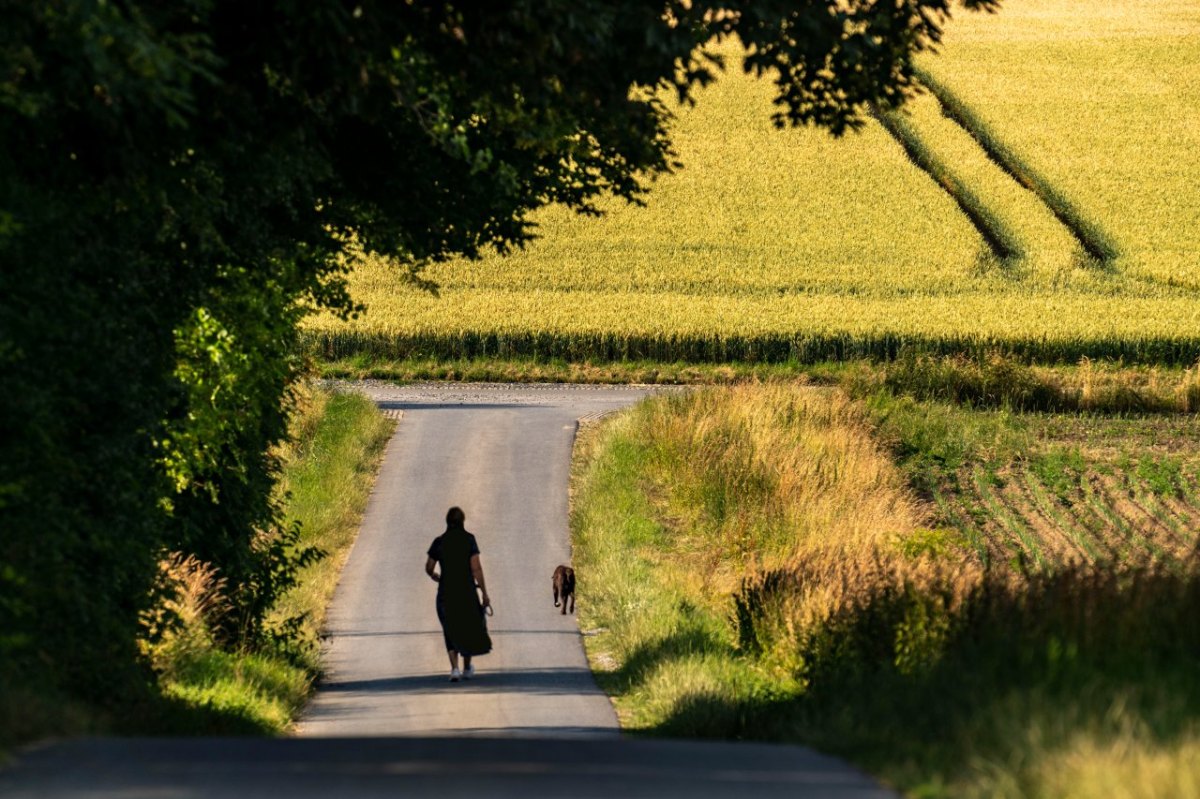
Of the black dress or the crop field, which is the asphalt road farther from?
the crop field

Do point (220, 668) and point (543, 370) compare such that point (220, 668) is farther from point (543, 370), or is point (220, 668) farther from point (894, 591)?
point (543, 370)

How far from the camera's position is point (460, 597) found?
19.1 meters

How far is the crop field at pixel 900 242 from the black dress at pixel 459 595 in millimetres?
30051

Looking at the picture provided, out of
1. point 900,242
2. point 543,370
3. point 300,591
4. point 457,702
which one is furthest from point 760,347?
point 457,702

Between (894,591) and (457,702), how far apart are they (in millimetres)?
4924

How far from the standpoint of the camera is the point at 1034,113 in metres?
80.9

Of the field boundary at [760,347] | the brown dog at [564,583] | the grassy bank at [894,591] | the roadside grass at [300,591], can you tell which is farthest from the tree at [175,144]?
the field boundary at [760,347]

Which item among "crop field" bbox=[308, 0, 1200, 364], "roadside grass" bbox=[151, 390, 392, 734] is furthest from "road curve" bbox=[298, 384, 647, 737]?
"crop field" bbox=[308, 0, 1200, 364]

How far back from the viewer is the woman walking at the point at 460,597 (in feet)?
62.7

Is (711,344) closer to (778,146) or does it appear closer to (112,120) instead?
(778,146)

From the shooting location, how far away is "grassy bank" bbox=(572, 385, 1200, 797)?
8820mm

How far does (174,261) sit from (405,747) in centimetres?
614

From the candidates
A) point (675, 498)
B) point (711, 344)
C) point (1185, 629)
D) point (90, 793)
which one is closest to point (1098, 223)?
point (711, 344)

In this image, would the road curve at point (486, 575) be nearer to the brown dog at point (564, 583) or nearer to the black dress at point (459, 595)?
the brown dog at point (564, 583)
